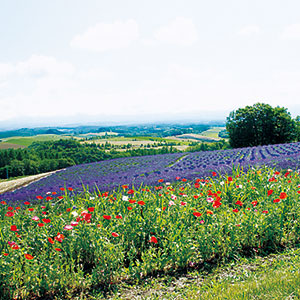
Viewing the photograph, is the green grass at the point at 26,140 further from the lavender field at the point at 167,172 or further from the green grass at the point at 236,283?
the green grass at the point at 236,283

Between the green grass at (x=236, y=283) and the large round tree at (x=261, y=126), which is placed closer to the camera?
the green grass at (x=236, y=283)

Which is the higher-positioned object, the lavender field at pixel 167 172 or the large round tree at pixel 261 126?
the large round tree at pixel 261 126

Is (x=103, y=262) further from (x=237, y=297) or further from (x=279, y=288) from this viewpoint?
(x=279, y=288)

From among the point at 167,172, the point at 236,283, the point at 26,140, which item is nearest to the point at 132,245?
the point at 236,283

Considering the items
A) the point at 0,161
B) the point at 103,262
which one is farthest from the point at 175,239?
the point at 0,161

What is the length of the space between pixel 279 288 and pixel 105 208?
3.27 m

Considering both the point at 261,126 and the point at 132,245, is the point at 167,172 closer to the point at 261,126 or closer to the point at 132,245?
the point at 132,245

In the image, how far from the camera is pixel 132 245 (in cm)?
422

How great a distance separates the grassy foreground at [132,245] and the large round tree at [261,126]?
146ft

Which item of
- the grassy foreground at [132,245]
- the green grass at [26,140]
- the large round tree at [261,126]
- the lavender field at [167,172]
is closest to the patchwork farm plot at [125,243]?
the grassy foreground at [132,245]

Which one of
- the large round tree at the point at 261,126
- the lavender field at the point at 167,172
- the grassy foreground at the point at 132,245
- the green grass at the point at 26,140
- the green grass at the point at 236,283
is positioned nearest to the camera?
the green grass at the point at 236,283

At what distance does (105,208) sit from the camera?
5227mm

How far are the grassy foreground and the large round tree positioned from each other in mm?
44414

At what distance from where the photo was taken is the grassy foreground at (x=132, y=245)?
11.2ft
